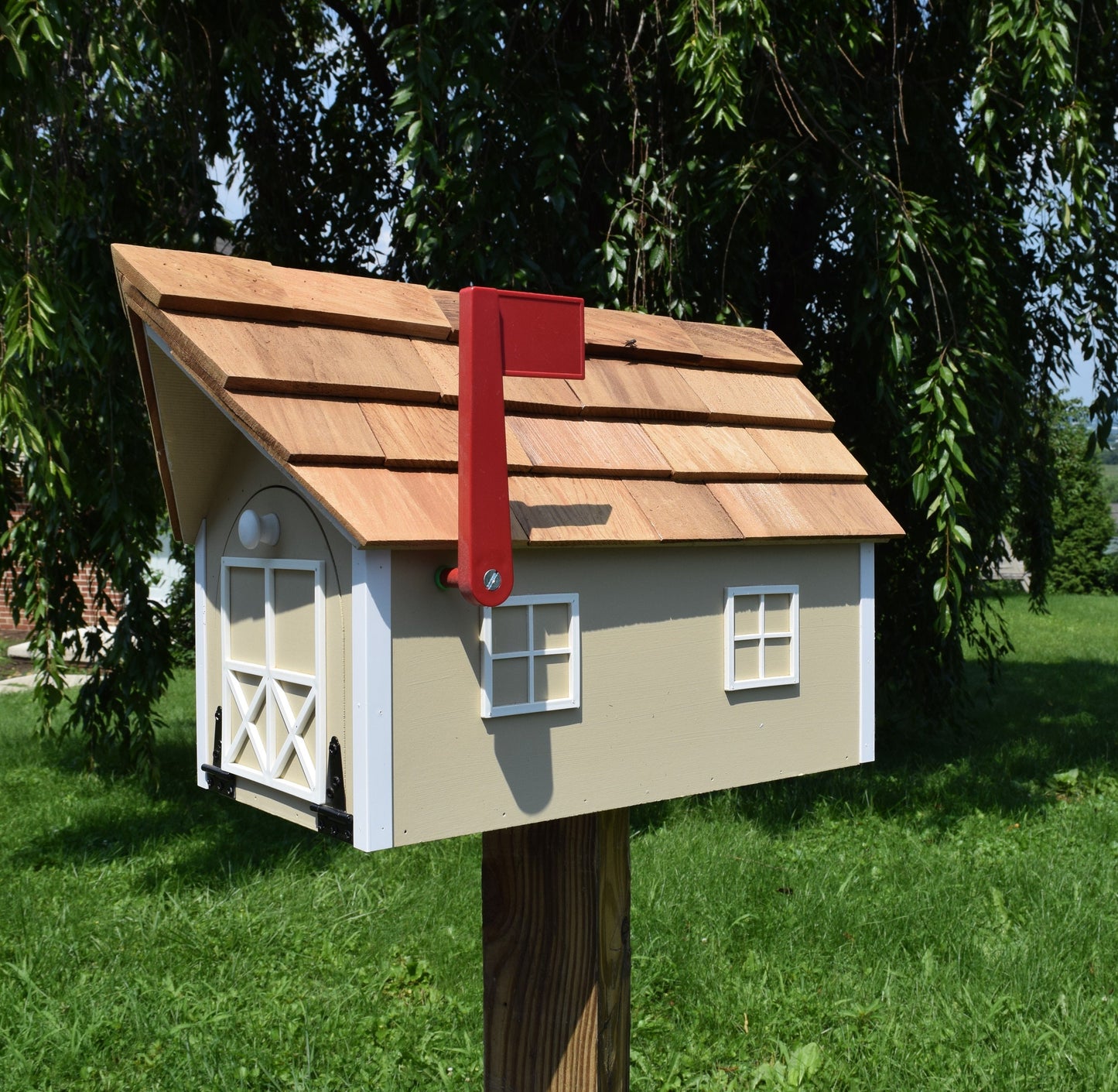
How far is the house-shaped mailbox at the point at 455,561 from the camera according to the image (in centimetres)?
150

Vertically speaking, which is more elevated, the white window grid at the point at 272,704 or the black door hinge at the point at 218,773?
the white window grid at the point at 272,704

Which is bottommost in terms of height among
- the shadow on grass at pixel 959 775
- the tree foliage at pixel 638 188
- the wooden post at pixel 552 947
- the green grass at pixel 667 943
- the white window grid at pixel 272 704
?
the green grass at pixel 667 943

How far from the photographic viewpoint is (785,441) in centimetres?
206

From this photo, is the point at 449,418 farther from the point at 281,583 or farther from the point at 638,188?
the point at 638,188

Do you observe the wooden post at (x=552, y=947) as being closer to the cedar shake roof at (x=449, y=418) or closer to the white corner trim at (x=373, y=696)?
the white corner trim at (x=373, y=696)

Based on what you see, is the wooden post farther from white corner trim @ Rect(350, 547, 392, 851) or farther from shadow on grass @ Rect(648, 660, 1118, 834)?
shadow on grass @ Rect(648, 660, 1118, 834)

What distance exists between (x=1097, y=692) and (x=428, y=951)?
6.96 meters

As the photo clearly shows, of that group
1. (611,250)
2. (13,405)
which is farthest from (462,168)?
(13,405)

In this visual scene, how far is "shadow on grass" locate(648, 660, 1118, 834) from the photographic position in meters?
5.60

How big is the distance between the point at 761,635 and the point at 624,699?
1.00ft

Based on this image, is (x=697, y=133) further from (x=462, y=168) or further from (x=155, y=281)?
(x=155, y=281)

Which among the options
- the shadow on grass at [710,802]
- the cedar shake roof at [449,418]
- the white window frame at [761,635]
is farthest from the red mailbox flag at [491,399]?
the shadow on grass at [710,802]

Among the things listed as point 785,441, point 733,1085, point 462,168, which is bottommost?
point 733,1085

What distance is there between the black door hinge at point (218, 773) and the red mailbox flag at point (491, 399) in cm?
64
